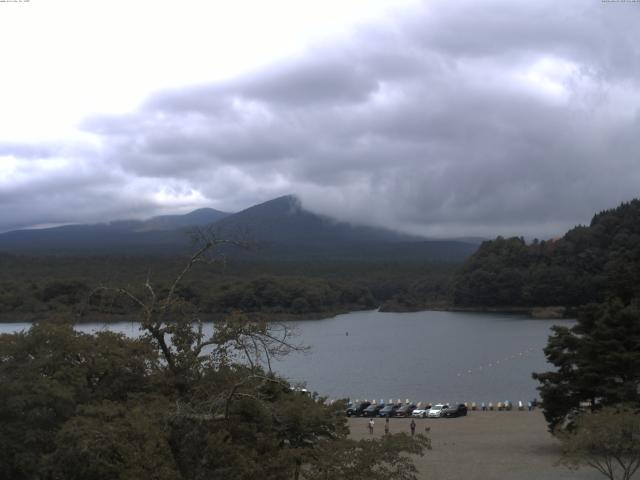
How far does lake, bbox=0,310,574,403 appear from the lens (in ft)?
123

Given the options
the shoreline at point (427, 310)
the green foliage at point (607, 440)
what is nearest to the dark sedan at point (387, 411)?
the green foliage at point (607, 440)

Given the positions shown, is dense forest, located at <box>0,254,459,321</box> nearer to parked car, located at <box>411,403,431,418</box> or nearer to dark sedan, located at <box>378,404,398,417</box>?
dark sedan, located at <box>378,404,398,417</box>

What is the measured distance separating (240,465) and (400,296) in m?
97.8

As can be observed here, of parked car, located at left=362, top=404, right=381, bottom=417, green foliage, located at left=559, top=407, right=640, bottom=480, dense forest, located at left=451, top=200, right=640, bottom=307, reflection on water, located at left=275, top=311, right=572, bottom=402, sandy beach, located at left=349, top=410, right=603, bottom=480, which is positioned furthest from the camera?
dense forest, located at left=451, top=200, right=640, bottom=307

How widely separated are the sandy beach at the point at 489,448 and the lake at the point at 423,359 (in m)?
5.69

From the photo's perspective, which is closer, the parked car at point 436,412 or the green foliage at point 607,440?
the green foliage at point 607,440

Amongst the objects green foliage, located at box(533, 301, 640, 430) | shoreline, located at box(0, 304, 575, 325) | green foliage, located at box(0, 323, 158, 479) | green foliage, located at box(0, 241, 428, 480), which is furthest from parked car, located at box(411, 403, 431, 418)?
shoreline, located at box(0, 304, 575, 325)

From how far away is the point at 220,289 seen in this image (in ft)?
251

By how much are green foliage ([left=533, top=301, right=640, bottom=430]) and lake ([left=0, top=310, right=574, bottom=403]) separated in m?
10.8

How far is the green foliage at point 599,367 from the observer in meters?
18.7

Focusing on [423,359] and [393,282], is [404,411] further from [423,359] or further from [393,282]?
[393,282]

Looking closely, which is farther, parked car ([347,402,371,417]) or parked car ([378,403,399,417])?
parked car ([347,402,371,417])

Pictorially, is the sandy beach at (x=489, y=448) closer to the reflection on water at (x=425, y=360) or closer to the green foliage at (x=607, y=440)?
the green foliage at (x=607, y=440)

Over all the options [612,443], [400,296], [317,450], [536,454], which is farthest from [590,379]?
[400,296]
